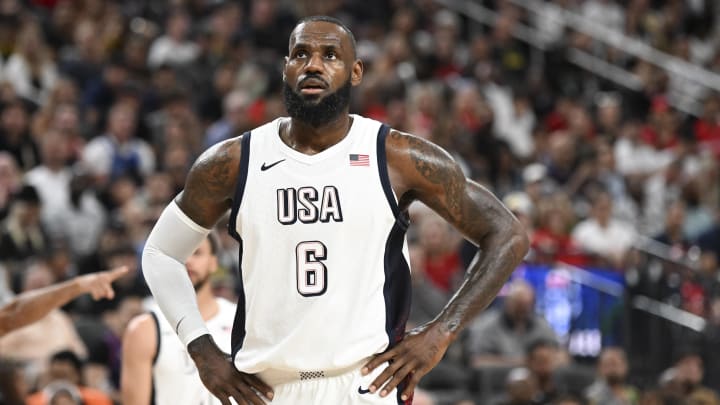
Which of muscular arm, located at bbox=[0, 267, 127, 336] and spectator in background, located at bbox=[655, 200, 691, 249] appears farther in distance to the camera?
spectator in background, located at bbox=[655, 200, 691, 249]

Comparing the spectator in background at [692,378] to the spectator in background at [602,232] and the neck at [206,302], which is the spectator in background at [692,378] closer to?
the spectator in background at [602,232]

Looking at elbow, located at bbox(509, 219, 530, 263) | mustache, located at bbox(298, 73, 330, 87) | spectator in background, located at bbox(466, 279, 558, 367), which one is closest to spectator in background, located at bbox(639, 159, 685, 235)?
spectator in background, located at bbox(466, 279, 558, 367)

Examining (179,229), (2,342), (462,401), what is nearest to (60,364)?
(2,342)

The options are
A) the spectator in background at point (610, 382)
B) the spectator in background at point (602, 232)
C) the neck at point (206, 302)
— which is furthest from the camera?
the spectator in background at point (602, 232)

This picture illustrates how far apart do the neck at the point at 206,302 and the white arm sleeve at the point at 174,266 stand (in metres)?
1.50

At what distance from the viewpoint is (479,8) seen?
19.3 m

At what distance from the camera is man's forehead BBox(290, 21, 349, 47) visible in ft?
16.0

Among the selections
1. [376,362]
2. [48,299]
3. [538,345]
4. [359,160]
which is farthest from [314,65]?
[538,345]

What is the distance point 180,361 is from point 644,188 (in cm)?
1080

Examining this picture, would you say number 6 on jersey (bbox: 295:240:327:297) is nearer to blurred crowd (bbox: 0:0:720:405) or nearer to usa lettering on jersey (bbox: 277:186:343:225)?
usa lettering on jersey (bbox: 277:186:343:225)

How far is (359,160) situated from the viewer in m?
4.90

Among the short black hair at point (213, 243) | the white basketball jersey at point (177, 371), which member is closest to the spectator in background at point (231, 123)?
the short black hair at point (213, 243)

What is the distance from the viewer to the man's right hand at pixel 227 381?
15.9ft

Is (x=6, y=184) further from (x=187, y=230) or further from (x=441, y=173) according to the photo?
(x=441, y=173)
